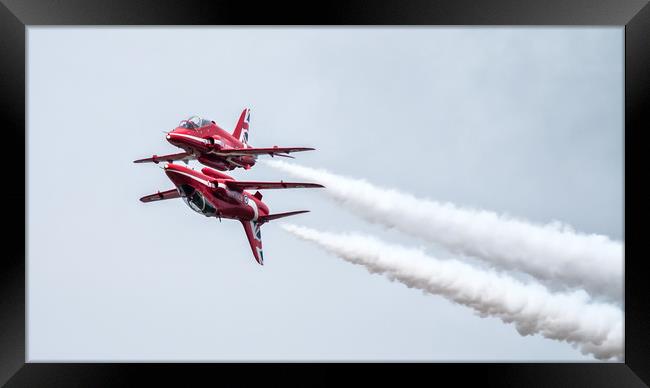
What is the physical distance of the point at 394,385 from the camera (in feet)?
81.0

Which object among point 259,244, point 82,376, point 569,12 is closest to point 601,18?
point 569,12

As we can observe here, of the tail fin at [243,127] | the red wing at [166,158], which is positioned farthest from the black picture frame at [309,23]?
the tail fin at [243,127]

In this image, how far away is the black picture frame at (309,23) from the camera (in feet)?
78.2

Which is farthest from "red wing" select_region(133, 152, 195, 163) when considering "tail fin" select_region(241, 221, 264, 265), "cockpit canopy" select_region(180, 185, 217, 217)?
"tail fin" select_region(241, 221, 264, 265)

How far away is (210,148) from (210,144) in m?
0.14

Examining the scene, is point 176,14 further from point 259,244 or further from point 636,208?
point 259,244

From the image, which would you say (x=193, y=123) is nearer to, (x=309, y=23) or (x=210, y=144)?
(x=210, y=144)

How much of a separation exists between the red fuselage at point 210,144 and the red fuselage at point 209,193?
58 cm

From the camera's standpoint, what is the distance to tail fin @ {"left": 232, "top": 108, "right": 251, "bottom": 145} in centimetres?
3888

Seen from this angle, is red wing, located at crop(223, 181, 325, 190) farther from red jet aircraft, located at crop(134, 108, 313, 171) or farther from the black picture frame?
the black picture frame

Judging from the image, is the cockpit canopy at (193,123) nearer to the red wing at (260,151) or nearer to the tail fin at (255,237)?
the red wing at (260,151)

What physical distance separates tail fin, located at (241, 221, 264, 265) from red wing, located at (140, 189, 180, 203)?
108 inches

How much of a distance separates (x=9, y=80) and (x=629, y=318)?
16.5 metres

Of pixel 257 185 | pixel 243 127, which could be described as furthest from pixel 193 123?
pixel 243 127
